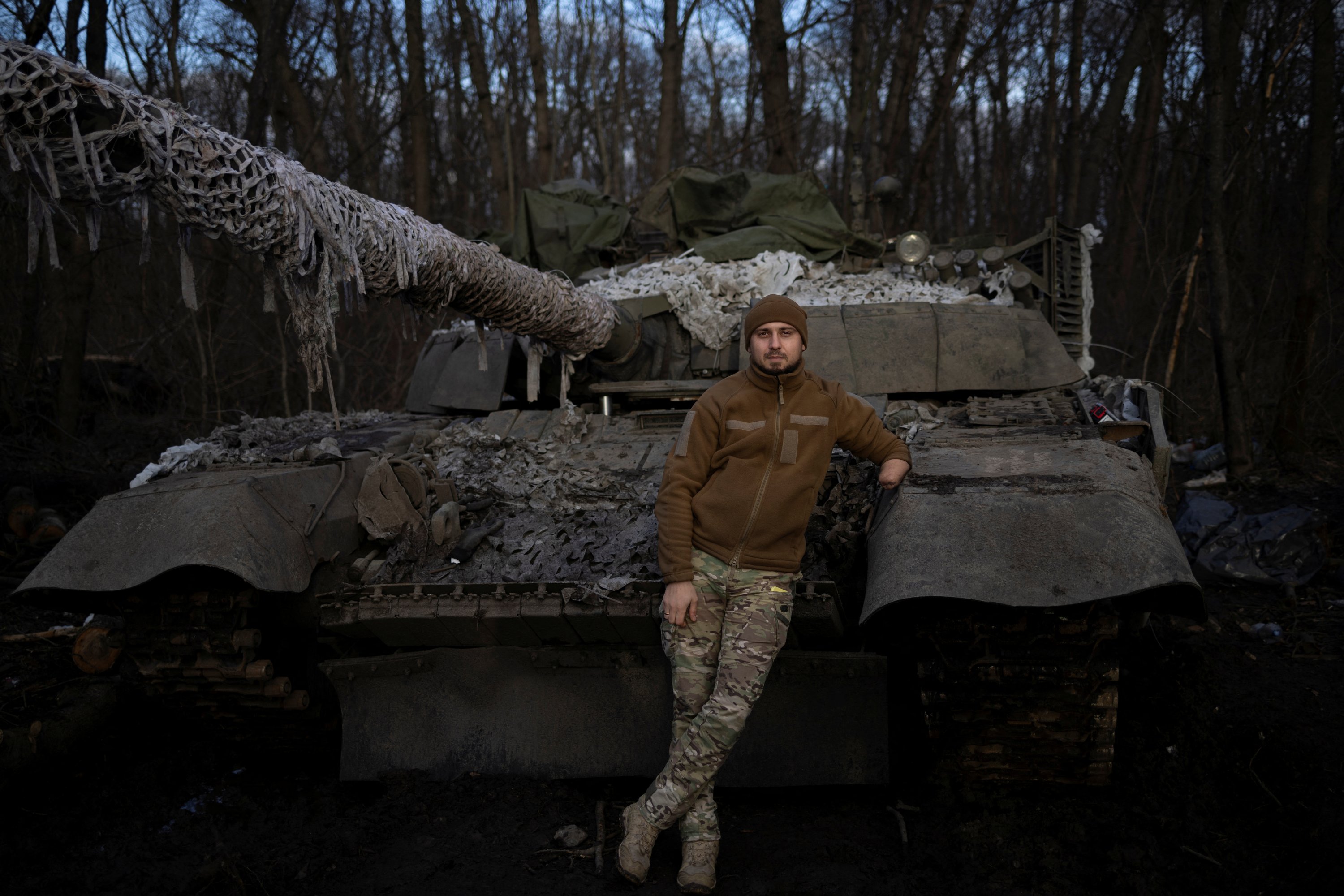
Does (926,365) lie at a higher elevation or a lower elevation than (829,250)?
lower

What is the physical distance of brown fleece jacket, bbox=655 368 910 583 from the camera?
2.90 metres

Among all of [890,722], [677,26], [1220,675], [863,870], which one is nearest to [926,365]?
[890,722]

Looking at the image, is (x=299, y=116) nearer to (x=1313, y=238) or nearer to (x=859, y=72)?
(x=859, y=72)

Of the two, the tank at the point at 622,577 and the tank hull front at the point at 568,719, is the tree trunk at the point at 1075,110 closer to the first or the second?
the tank at the point at 622,577

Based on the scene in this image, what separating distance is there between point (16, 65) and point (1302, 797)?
14.4ft

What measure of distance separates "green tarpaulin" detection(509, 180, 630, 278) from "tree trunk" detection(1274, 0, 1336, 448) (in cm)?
653

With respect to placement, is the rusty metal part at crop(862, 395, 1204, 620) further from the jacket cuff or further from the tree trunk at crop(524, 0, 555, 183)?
the tree trunk at crop(524, 0, 555, 183)

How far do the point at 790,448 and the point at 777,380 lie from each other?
0.70 ft

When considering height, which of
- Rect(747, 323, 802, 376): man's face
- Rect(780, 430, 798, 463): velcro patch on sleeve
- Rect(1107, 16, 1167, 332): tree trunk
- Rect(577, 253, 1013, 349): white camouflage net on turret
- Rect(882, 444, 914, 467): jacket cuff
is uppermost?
Rect(1107, 16, 1167, 332): tree trunk

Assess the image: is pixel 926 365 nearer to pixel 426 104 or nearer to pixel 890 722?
pixel 890 722

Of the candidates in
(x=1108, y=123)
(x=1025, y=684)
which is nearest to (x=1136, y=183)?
(x=1108, y=123)

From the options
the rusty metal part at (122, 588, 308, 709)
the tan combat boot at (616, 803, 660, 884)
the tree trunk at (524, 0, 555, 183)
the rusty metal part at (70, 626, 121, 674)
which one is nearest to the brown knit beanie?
the tan combat boot at (616, 803, 660, 884)

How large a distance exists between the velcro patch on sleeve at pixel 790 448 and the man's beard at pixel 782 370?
174mm

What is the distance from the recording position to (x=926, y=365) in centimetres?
488
